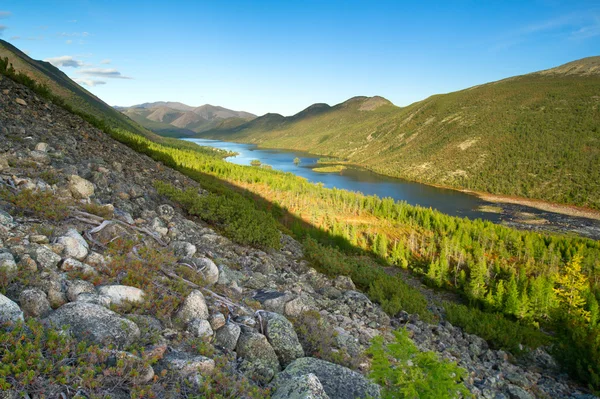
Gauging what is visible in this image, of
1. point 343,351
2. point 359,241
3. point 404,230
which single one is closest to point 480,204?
point 404,230

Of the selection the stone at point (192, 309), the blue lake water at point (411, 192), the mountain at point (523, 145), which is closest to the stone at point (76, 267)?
the stone at point (192, 309)

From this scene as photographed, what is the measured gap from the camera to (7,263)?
4699 mm

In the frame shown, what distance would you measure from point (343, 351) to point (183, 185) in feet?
51.3

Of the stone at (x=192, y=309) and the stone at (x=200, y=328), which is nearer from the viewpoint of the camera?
the stone at (x=200, y=328)

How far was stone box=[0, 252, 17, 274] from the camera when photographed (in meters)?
4.61

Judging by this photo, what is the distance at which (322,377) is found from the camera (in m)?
5.42

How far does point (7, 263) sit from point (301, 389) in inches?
177

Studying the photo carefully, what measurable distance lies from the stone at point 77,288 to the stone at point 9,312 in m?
0.86

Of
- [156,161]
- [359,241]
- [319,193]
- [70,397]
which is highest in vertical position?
[156,161]

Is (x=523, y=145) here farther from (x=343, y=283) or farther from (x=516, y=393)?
(x=516, y=393)

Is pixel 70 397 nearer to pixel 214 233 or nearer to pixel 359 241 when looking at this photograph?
pixel 214 233

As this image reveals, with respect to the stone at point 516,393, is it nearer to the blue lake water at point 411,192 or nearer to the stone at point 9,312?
the stone at point 9,312

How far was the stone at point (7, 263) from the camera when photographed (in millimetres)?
4614

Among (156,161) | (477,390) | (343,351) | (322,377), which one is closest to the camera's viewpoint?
(322,377)
